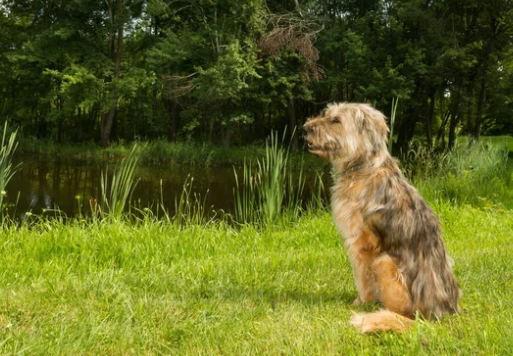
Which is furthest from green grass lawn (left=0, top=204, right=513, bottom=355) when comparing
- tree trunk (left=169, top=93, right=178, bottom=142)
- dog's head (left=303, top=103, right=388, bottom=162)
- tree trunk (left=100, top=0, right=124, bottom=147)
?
tree trunk (left=169, top=93, right=178, bottom=142)

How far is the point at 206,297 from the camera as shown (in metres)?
3.57

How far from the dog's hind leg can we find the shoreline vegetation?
23 cm

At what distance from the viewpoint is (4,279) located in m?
3.81

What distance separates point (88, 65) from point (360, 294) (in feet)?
67.4

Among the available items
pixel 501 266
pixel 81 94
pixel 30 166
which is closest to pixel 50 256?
pixel 501 266

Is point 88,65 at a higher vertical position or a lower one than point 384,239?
higher

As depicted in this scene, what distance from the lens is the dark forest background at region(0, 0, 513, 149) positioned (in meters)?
19.4

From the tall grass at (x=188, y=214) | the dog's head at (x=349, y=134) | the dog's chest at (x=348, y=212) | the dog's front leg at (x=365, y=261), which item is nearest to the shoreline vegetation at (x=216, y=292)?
the dog's front leg at (x=365, y=261)

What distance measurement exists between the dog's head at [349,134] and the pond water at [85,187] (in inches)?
213

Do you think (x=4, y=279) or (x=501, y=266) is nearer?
(x=4, y=279)

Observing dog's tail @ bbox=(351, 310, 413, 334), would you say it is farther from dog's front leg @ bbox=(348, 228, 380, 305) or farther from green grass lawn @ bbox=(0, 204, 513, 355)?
dog's front leg @ bbox=(348, 228, 380, 305)

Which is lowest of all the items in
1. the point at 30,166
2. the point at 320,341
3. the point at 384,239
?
the point at 30,166

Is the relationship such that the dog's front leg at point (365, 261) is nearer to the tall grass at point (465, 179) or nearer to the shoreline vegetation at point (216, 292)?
the shoreline vegetation at point (216, 292)

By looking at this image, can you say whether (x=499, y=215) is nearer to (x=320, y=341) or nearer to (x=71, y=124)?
(x=320, y=341)
